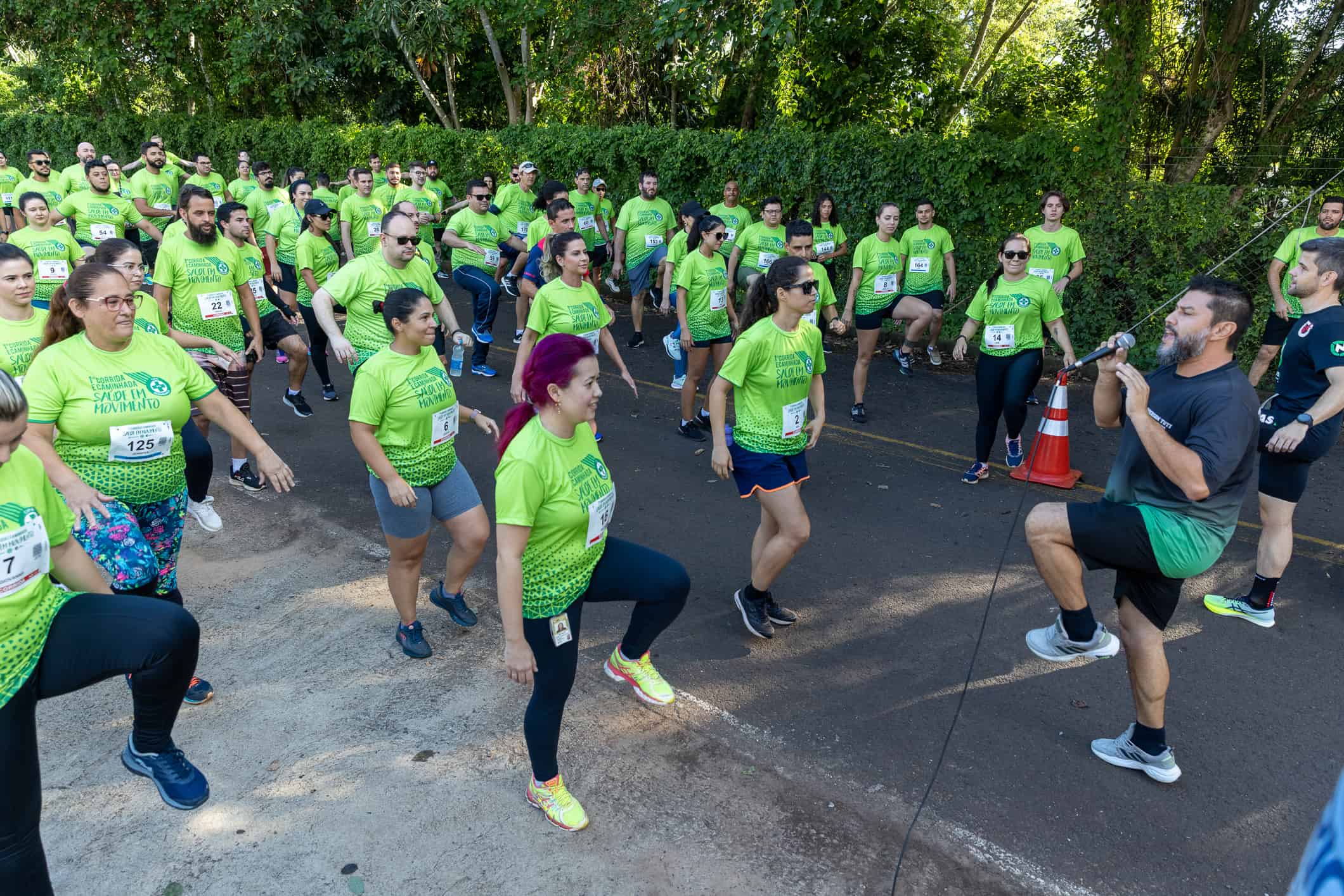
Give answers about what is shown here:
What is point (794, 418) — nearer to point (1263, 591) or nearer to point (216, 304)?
point (1263, 591)

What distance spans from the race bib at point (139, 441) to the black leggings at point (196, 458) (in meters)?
1.12

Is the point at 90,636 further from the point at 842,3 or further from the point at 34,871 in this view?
the point at 842,3

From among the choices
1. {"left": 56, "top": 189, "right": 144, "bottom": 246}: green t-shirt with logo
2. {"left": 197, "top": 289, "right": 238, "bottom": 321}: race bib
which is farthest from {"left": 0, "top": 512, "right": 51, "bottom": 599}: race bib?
{"left": 56, "top": 189, "right": 144, "bottom": 246}: green t-shirt with logo

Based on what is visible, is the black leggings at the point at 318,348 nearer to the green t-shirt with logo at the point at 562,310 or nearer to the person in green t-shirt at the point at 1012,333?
the green t-shirt with logo at the point at 562,310

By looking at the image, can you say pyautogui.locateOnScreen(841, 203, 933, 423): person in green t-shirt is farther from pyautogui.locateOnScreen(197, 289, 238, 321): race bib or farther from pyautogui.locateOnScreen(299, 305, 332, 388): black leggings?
pyautogui.locateOnScreen(197, 289, 238, 321): race bib

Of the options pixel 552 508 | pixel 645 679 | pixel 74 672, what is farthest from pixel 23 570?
pixel 645 679

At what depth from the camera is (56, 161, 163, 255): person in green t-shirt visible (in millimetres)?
10602

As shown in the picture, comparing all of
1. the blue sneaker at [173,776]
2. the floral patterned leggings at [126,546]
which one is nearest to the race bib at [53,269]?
the floral patterned leggings at [126,546]

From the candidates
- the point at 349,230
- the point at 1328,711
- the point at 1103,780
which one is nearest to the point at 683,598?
the point at 1103,780

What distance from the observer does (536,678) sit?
3.42m

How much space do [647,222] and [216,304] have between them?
616cm

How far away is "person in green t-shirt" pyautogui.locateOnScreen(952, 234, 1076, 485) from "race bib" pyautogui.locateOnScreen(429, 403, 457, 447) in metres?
3.89

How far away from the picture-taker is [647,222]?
1187cm

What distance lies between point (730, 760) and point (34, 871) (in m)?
2.45
